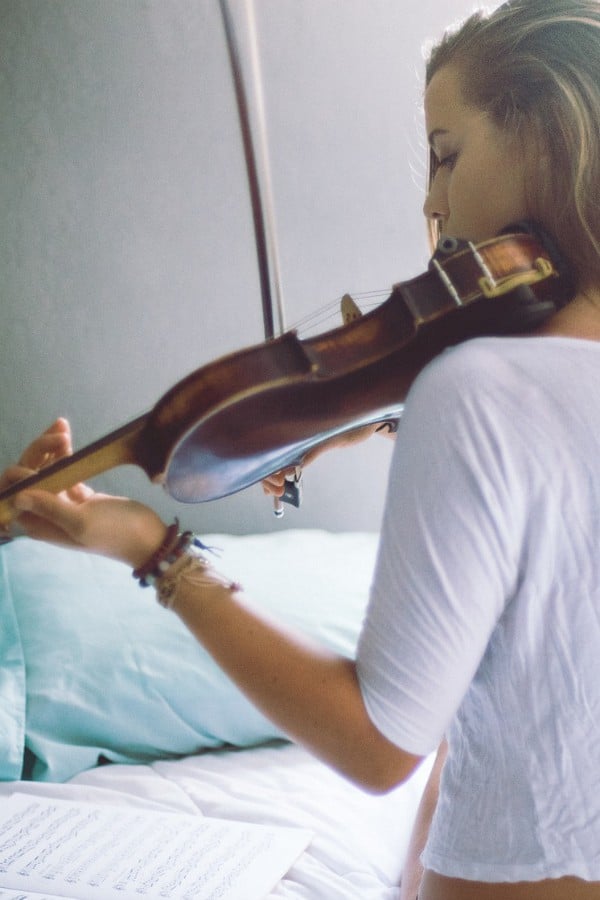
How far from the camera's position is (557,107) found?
662 mm

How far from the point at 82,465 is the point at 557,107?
18.0 inches

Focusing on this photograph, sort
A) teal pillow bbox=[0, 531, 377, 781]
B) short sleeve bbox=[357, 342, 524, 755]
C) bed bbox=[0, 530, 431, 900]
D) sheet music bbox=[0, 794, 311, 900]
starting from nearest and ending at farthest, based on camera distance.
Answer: short sleeve bbox=[357, 342, 524, 755]
sheet music bbox=[0, 794, 311, 900]
bed bbox=[0, 530, 431, 900]
teal pillow bbox=[0, 531, 377, 781]

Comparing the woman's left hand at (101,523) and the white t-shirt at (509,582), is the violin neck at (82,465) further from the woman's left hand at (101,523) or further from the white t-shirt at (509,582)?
the white t-shirt at (509,582)

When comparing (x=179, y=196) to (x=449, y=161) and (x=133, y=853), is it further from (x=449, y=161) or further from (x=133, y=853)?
(x=133, y=853)

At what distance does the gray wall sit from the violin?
3.37 ft

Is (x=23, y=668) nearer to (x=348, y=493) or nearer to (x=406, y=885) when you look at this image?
(x=406, y=885)

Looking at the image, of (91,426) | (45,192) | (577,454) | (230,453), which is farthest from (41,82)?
(577,454)

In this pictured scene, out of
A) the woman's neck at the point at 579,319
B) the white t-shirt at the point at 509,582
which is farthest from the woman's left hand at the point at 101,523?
the woman's neck at the point at 579,319

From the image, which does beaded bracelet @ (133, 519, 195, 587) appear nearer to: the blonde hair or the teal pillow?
the blonde hair

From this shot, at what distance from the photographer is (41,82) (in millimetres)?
1614

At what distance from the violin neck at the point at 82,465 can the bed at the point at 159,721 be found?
0.50m

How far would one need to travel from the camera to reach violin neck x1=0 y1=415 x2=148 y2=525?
0.66 metres

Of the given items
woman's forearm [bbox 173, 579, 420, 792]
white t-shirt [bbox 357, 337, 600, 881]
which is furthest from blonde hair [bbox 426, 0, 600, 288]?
woman's forearm [bbox 173, 579, 420, 792]

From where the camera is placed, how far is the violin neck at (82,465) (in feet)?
2.17
